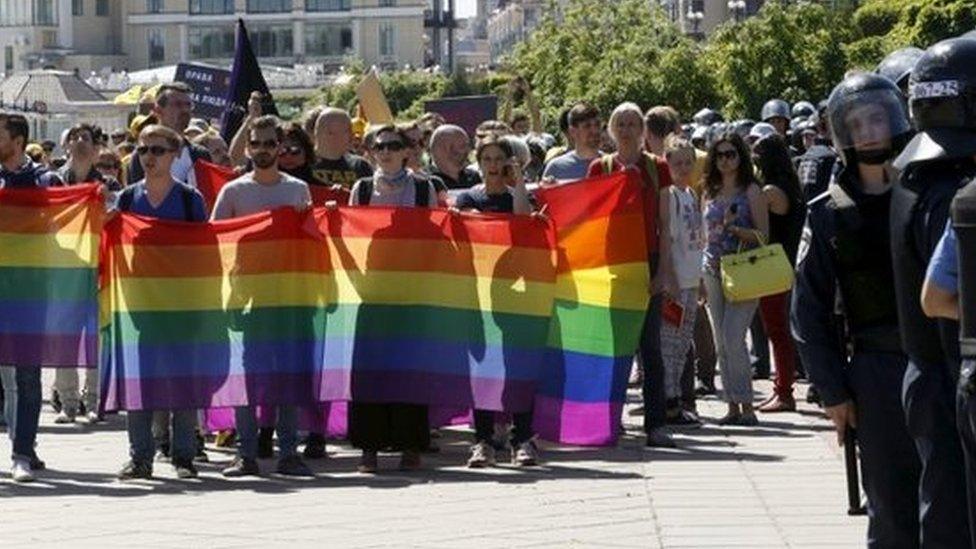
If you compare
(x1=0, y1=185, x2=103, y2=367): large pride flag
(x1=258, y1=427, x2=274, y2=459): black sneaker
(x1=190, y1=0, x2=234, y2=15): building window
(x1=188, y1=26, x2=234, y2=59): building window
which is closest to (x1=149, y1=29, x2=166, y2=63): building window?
(x1=188, y1=26, x2=234, y2=59): building window

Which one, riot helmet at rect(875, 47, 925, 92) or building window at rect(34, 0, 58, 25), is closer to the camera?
riot helmet at rect(875, 47, 925, 92)

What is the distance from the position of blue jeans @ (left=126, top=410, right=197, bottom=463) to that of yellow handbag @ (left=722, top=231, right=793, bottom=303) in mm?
3686

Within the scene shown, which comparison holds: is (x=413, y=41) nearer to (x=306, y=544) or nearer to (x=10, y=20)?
(x=10, y=20)

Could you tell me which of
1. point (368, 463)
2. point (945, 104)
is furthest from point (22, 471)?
point (945, 104)

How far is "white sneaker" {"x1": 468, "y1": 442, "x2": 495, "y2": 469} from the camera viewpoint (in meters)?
14.2

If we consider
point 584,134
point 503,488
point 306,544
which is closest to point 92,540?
point 306,544

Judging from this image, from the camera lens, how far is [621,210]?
583 inches

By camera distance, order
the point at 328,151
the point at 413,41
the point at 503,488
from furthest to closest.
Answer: the point at 413,41, the point at 328,151, the point at 503,488

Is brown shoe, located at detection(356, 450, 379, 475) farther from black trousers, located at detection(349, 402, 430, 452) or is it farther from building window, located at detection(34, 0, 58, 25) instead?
building window, located at detection(34, 0, 58, 25)

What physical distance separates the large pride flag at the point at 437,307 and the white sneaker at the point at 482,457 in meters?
0.21

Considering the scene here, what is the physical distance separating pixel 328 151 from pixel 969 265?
354 inches

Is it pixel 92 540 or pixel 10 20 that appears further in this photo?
pixel 10 20

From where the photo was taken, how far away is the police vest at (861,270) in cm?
874

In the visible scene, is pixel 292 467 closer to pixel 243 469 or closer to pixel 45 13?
pixel 243 469
